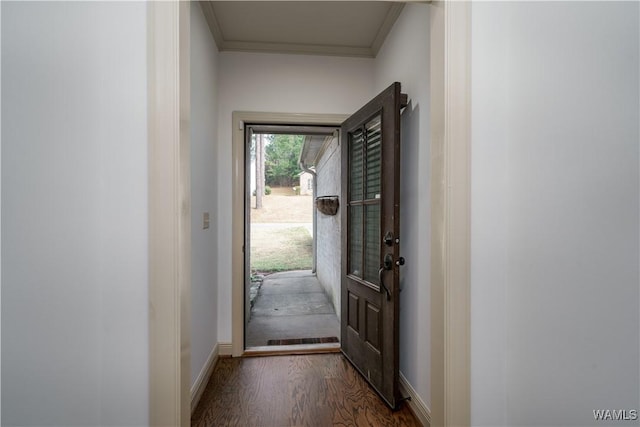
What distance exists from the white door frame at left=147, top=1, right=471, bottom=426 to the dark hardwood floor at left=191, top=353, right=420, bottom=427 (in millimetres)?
739

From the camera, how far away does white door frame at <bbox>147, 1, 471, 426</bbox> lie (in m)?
1.09

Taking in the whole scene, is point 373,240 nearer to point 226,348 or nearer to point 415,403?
point 415,403

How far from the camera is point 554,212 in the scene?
1.12m

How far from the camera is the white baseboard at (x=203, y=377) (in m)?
1.91

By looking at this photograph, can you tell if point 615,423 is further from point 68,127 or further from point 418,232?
point 68,127

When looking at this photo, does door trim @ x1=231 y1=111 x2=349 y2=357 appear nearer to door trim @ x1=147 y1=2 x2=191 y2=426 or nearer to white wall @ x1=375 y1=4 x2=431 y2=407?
white wall @ x1=375 y1=4 x2=431 y2=407

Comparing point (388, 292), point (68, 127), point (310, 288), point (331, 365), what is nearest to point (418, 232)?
point (388, 292)

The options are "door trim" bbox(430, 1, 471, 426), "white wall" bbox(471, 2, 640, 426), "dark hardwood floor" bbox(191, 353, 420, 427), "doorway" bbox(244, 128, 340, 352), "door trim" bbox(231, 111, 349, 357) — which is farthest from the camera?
"doorway" bbox(244, 128, 340, 352)

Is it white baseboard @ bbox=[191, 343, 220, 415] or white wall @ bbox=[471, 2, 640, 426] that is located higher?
white wall @ bbox=[471, 2, 640, 426]

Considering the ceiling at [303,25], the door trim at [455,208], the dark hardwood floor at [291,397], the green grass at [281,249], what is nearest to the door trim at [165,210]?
the dark hardwood floor at [291,397]

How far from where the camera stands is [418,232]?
1.85 m

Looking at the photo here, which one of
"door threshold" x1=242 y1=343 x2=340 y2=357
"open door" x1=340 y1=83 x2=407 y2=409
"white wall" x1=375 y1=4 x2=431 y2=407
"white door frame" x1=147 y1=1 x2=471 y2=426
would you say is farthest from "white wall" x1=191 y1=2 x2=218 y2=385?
"white wall" x1=375 y1=4 x2=431 y2=407

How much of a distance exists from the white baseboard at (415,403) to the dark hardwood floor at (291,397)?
0.13 feet

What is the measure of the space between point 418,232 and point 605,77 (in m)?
1.07
